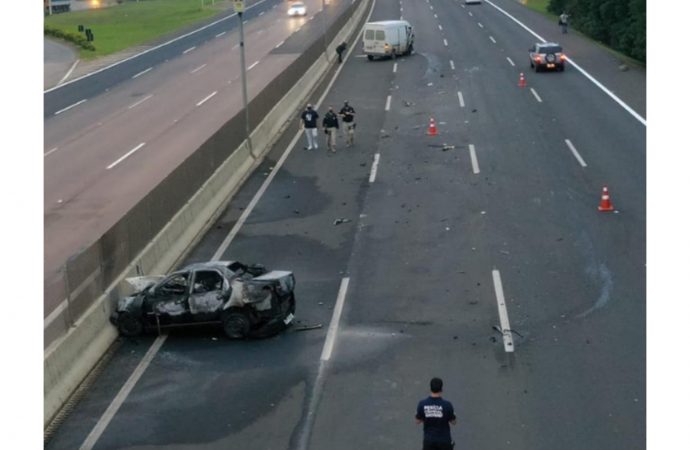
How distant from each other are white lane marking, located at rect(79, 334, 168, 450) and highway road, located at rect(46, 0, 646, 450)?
0.03 m

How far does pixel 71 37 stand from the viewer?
3157 inches

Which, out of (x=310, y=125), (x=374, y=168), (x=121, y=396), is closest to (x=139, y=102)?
(x=310, y=125)

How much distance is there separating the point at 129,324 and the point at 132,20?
83.1 meters

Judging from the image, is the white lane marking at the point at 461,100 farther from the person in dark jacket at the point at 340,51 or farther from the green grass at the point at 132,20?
the green grass at the point at 132,20

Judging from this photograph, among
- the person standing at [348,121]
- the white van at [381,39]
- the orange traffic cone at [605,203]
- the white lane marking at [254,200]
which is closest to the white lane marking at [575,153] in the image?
the orange traffic cone at [605,203]

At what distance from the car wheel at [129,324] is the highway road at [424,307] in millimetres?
254

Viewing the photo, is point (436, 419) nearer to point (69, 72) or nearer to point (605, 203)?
point (605, 203)

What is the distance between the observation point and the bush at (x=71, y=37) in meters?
76.6

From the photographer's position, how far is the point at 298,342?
19.1 metres

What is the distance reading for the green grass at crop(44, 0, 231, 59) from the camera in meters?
81.6

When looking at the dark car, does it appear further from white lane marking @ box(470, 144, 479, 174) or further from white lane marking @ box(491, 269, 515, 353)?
white lane marking @ box(491, 269, 515, 353)

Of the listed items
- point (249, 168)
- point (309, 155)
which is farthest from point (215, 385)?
point (309, 155)

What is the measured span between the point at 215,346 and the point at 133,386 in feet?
7.09

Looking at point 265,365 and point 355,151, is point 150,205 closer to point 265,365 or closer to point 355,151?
point 265,365
